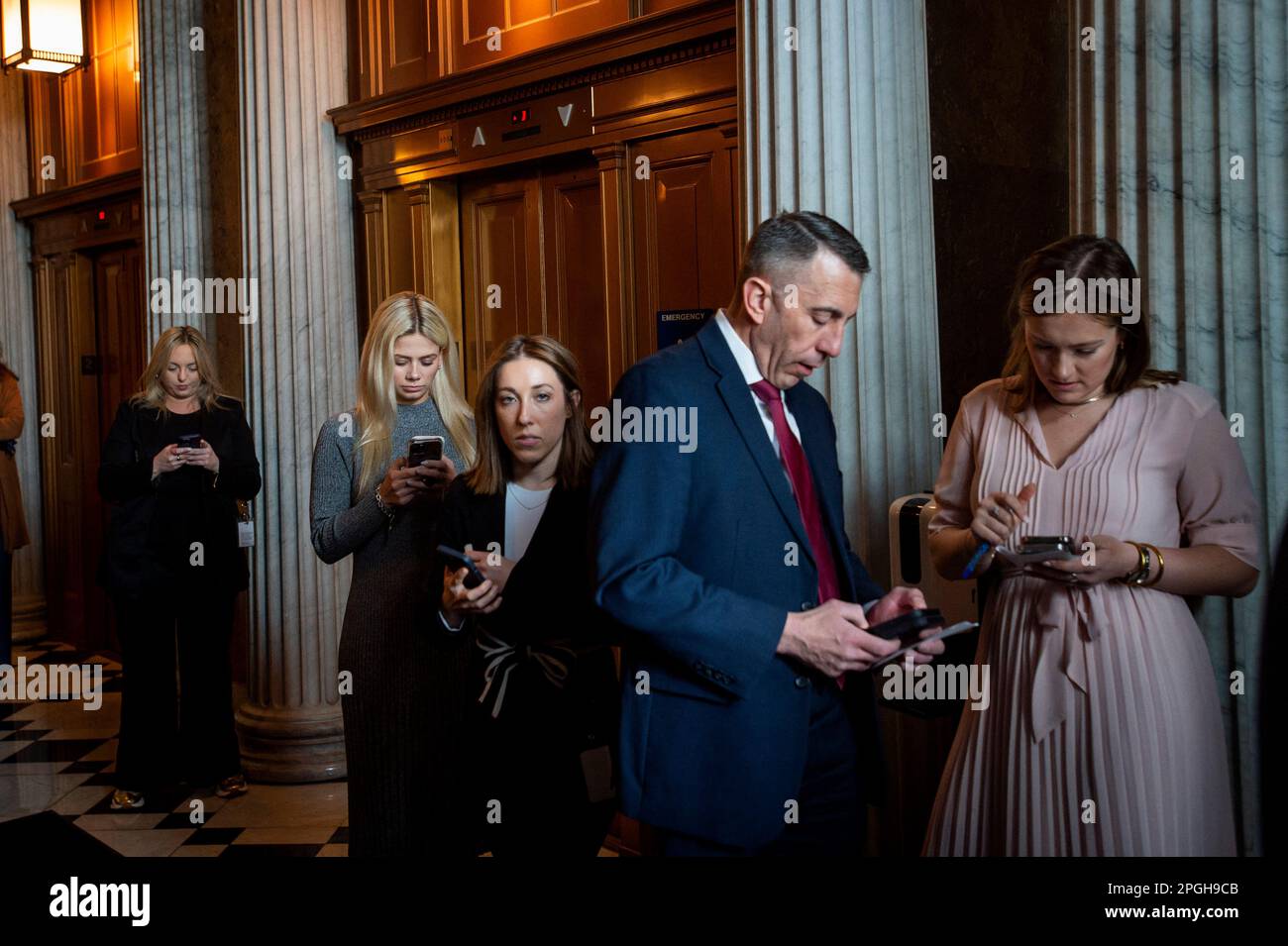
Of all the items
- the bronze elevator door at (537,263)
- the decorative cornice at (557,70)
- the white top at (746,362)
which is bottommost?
the white top at (746,362)

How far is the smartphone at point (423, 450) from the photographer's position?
318cm

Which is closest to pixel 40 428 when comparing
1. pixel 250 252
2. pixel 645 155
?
pixel 250 252

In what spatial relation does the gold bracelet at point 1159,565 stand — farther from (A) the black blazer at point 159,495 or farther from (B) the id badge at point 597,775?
(A) the black blazer at point 159,495

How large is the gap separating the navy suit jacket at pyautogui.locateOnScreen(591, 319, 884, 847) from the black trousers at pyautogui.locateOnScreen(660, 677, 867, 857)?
0.10 m

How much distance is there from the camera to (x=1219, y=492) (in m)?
2.24

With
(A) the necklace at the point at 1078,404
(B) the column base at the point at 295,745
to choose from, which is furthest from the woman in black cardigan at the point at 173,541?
(A) the necklace at the point at 1078,404

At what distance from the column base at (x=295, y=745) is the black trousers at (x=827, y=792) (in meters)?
3.75

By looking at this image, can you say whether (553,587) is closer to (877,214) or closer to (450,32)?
(877,214)

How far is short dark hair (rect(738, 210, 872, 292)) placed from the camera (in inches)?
83.7

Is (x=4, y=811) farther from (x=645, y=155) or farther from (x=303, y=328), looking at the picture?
(x=645, y=155)
